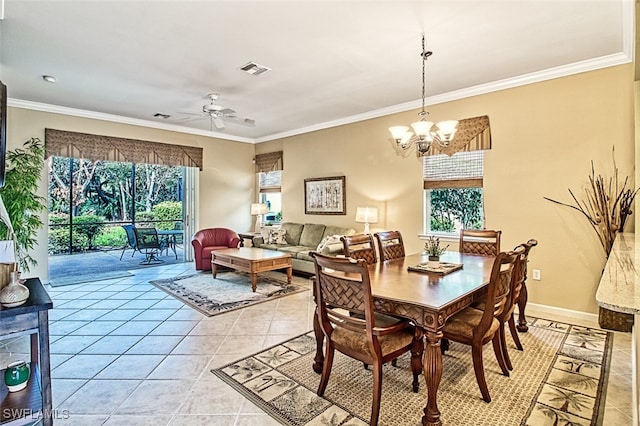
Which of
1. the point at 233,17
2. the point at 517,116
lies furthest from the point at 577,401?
the point at 233,17

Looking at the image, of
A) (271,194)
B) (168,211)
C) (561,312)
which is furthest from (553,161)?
(168,211)

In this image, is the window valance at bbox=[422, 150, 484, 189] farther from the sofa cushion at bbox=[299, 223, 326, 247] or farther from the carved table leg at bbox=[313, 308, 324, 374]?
the carved table leg at bbox=[313, 308, 324, 374]

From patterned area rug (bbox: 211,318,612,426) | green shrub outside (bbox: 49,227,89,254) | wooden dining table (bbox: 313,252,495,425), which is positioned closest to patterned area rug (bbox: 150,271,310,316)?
patterned area rug (bbox: 211,318,612,426)

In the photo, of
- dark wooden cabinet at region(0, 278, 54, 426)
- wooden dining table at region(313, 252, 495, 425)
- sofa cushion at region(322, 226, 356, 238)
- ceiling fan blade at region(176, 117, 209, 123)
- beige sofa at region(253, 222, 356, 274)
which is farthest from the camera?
ceiling fan blade at region(176, 117, 209, 123)

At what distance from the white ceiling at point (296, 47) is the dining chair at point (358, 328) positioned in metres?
2.02

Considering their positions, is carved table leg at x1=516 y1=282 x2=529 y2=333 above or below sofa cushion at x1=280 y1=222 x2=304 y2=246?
below

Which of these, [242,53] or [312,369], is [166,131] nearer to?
[242,53]

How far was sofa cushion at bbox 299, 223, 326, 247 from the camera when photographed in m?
6.35

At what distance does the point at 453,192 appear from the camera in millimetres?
4844

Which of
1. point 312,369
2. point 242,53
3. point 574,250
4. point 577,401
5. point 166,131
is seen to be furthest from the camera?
point 166,131

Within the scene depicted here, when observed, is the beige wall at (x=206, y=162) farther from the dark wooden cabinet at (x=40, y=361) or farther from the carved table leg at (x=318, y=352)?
the carved table leg at (x=318, y=352)

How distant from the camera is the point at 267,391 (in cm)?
239

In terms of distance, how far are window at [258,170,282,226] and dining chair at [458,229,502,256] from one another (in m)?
4.69

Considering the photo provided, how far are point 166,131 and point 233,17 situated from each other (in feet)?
14.9
